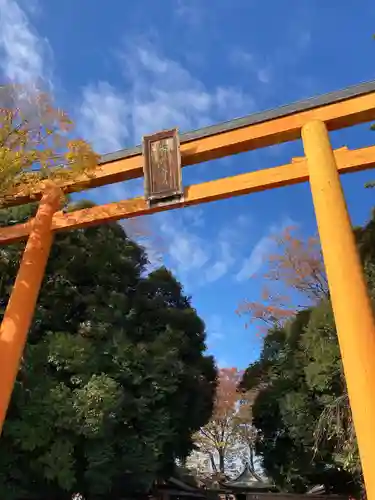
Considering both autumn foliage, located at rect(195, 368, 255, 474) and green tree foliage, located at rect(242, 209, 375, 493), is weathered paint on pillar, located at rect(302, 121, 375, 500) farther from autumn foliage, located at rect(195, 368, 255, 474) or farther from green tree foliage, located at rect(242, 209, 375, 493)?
autumn foliage, located at rect(195, 368, 255, 474)

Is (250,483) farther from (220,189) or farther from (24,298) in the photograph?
(220,189)

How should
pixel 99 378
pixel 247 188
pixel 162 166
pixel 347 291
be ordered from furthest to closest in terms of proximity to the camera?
pixel 99 378 < pixel 162 166 < pixel 247 188 < pixel 347 291

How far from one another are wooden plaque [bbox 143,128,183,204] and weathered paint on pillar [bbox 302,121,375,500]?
1.92 metres

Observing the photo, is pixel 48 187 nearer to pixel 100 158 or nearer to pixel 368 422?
pixel 100 158

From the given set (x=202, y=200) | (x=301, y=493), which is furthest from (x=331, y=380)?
(x=202, y=200)

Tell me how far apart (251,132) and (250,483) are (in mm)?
15799

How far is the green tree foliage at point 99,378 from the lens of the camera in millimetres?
8312

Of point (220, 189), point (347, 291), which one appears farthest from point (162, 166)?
point (347, 291)

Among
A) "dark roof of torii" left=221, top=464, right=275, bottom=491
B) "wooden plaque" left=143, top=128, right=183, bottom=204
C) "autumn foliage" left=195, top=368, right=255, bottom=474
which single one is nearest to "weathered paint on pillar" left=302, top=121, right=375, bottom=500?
"wooden plaque" left=143, top=128, right=183, bottom=204

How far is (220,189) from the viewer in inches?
284

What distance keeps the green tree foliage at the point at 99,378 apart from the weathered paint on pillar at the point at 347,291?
4792 mm

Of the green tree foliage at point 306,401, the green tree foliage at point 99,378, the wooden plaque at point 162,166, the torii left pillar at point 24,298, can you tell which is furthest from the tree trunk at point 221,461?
the wooden plaque at point 162,166

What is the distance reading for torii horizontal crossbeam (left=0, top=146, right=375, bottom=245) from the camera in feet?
21.9

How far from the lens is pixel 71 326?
32.7 ft
